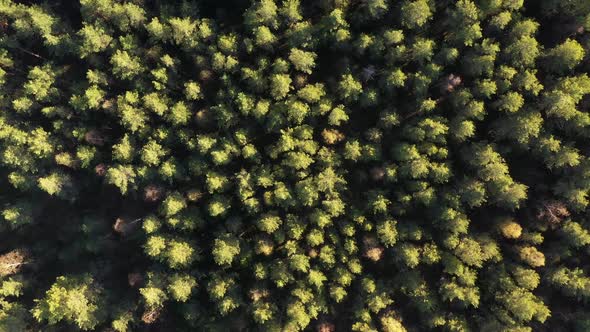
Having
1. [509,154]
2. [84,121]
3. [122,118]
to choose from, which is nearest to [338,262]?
[509,154]

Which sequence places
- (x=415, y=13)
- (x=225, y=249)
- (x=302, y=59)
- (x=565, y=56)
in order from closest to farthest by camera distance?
(x=565, y=56)
(x=415, y=13)
(x=302, y=59)
(x=225, y=249)

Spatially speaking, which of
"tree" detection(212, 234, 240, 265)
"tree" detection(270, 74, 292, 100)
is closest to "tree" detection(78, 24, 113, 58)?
"tree" detection(270, 74, 292, 100)

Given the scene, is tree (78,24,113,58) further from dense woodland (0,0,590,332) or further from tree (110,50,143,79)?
tree (110,50,143,79)

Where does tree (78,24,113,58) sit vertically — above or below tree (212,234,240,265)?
above

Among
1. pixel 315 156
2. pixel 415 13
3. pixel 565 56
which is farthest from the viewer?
pixel 315 156

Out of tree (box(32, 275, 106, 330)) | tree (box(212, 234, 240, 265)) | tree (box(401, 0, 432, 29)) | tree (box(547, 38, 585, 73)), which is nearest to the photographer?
tree (box(547, 38, 585, 73))

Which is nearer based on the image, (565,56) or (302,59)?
(565,56)

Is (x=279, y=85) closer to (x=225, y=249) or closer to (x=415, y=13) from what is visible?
(x=415, y=13)

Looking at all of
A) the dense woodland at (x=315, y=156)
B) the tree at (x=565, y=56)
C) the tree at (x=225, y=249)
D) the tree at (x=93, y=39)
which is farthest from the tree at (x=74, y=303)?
the tree at (x=565, y=56)

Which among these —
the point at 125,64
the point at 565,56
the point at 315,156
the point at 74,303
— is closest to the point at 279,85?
the point at 315,156

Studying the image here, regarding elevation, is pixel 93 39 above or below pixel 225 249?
above
